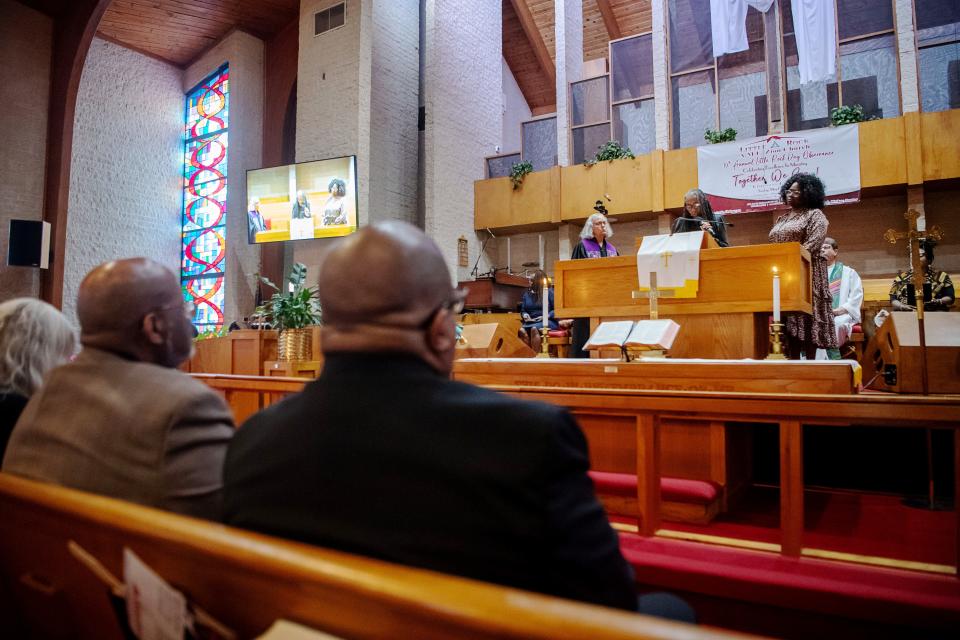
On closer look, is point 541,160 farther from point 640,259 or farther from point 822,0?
point 640,259

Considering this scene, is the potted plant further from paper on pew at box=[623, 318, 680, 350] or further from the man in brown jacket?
the man in brown jacket

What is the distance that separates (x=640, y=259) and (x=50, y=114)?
9.51 m

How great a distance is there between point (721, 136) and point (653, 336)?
24.5ft

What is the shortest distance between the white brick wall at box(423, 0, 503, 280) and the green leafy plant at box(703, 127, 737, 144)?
13.1 feet

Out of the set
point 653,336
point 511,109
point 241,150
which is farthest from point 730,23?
point 653,336

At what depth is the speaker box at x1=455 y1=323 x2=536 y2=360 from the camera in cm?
541

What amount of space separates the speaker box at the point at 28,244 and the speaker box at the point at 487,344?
6.47 meters

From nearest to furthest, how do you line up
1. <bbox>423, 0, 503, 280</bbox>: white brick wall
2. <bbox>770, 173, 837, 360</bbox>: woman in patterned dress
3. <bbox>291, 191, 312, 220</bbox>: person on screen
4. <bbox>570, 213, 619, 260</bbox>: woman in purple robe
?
<bbox>770, 173, 837, 360</bbox>: woman in patterned dress < <bbox>570, 213, 619, 260</bbox>: woman in purple robe < <bbox>291, 191, 312, 220</bbox>: person on screen < <bbox>423, 0, 503, 280</bbox>: white brick wall

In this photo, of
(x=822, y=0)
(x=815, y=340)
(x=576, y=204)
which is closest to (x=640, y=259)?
(x=815, y=340)

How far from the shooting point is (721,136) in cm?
925

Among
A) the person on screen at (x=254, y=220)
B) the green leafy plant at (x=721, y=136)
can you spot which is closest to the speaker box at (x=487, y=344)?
the green leafy plant at (x=721, y=136)

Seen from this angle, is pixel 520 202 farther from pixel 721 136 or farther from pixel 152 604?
pixel 152 604

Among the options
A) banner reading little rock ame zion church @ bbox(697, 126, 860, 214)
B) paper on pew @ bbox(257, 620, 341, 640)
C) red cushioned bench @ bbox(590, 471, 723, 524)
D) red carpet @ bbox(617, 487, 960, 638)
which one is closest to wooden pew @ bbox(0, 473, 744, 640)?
paper on pew @ bbox(257, 620, 341, 640)

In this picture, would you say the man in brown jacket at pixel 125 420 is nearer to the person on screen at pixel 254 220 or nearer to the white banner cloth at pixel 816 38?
the person on screen at pixel 254 220
